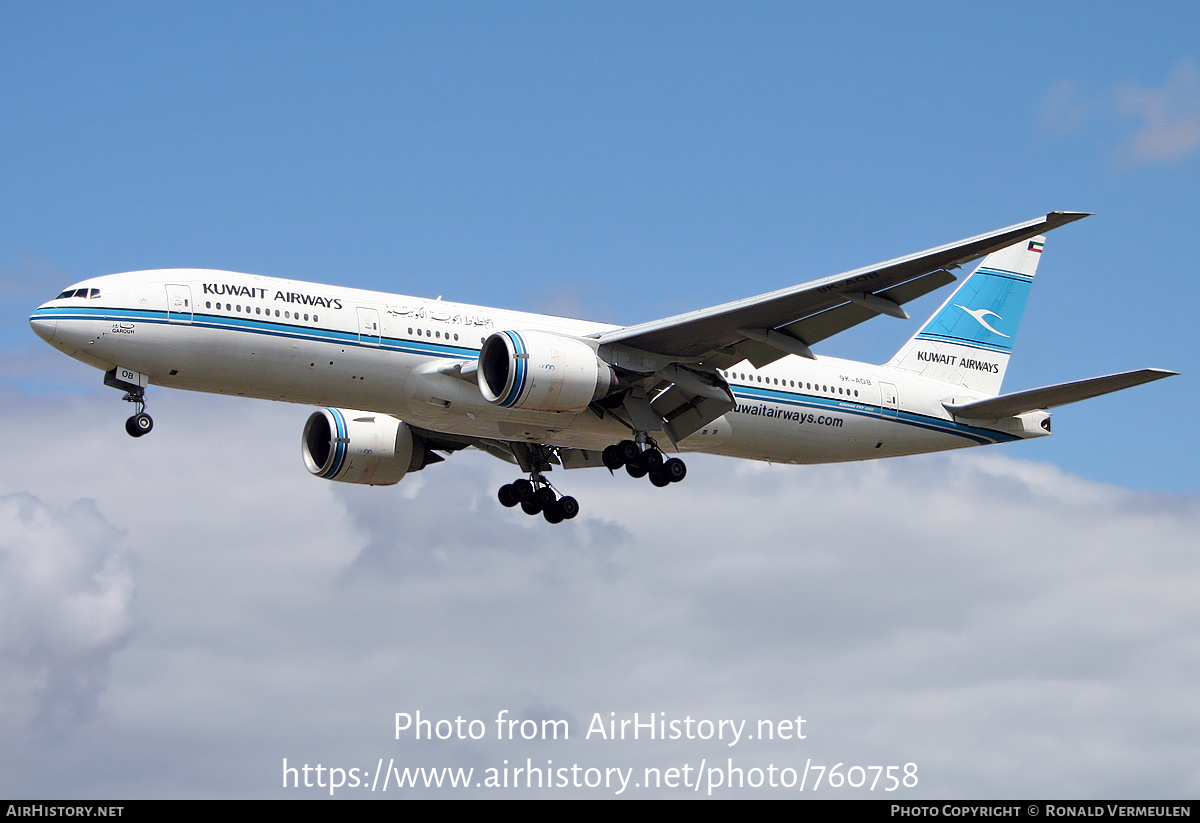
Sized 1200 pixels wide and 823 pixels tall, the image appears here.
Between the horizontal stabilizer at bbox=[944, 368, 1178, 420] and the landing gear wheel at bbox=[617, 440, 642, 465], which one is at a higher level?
the horizontal stabilizer at bbox=[944, 368, 1178, 420]

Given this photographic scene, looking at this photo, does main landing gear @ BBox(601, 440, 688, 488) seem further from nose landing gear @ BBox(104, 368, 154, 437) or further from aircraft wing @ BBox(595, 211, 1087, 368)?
nose landing gear @ BBox(104, 368, 154, 437)

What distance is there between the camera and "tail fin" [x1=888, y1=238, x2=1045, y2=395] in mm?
39625

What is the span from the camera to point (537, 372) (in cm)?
3039

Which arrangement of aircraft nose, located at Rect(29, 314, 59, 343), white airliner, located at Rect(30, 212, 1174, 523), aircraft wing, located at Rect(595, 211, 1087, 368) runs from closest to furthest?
1. aircraft wing, located at Rect(595, 211, 1087, 368)
2. aircraft nose, located at Rect(29, 314, 59, 343)
3. white airliner, located at Rect(30, 212, 1174, 523)

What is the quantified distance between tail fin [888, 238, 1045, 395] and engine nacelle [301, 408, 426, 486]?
14041 millimetres

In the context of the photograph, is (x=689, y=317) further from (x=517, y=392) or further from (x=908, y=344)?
(x=908, y=344)

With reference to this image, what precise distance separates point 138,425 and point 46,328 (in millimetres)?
2808

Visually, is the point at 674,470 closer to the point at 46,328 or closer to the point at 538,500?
the point at 538,500

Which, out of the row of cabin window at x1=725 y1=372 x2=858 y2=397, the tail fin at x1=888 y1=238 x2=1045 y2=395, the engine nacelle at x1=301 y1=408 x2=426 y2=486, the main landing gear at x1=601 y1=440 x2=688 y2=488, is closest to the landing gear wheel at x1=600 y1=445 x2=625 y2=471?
the main landing gear at x1=601 y1=440 x2=688 y2=488

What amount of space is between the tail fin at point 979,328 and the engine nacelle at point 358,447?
14041 millimetres

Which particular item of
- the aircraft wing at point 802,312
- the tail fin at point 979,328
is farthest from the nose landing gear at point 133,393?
the tail fin at point 979,328

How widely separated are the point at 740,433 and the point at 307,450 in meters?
12.1

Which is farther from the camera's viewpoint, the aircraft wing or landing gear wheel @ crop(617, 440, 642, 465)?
A: landing gear wheel @ crop(617, 440, 642, 465)

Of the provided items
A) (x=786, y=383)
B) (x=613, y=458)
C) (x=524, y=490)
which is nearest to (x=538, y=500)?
(x=524, y=490)
